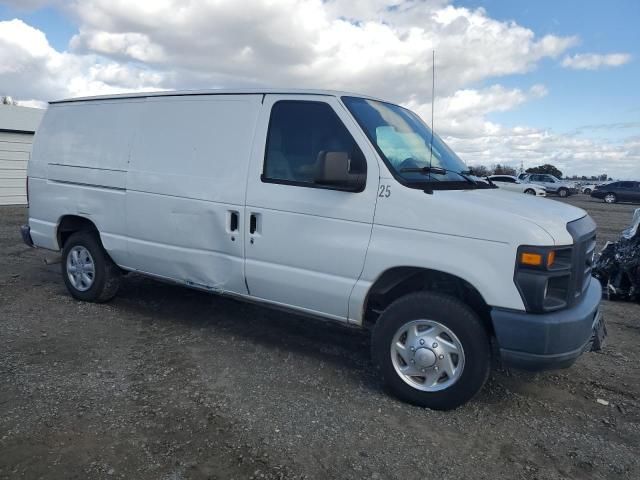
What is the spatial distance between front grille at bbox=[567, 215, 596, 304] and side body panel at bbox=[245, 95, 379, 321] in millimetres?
1400

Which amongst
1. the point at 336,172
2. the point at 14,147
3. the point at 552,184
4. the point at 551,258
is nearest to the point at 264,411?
the point at 336,172

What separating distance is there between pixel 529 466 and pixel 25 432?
Answer: 3130 millimetres

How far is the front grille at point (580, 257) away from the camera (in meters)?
3.52

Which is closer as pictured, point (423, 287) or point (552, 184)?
point (423, 287)

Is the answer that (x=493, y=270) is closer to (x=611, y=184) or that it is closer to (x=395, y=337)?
(x=395, y=337)

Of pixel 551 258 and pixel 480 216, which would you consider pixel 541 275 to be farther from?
pixel 480 216

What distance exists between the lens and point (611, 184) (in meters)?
34.9

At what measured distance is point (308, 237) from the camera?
4164 mm

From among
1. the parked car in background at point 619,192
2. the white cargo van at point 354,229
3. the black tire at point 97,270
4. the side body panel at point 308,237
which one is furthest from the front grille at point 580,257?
the parked car in background at point 619,192

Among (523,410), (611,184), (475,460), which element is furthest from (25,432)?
(611,184)

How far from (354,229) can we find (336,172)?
463 millimetres

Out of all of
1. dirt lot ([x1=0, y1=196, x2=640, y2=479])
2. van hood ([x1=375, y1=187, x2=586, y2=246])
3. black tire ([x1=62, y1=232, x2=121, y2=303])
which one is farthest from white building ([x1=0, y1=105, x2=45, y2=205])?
van hood ([x1=375, y1=187, x2=586, y2=246])

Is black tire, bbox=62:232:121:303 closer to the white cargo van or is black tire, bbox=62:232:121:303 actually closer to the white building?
the white cargo van

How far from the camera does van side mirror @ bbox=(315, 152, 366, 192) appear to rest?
3.78 m
